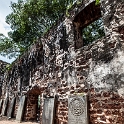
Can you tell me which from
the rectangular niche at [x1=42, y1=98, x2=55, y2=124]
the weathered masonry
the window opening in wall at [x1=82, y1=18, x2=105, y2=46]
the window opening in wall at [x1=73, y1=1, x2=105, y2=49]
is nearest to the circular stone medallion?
the weathered masonry

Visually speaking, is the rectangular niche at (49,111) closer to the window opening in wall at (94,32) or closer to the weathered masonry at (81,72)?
the weathered masonry at (81,72)

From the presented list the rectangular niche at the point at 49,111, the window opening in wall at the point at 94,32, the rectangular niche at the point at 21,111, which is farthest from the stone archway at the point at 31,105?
the window opening in wall at the point at 94,32

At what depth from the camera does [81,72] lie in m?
4.05

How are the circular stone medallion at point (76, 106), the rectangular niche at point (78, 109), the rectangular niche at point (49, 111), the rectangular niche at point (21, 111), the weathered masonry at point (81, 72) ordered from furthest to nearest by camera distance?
the rectangular niche at point (21, 111) → the rectangular niche at point (49, 111) → the circular stone medallion at point (76, 106) → the rectangular niche at point (78, 109) → the weathered masonry at point (81, 72)

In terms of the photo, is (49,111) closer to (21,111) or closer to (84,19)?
(21,111)

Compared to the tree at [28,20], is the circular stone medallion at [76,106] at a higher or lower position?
lower

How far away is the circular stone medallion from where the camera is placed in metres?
3.65

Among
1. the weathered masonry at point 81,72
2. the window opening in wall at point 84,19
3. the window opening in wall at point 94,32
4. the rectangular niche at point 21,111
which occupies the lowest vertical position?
the rectangular niche at point 21,111

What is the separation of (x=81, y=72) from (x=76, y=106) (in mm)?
886

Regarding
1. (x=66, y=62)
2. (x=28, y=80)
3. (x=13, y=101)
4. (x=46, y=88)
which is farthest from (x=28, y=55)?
(x=66, y=62)

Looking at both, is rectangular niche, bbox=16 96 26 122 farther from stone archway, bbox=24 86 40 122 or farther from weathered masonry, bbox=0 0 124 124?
stone archway, bbox=24 86 40 122

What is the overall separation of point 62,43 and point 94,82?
2.06 meters

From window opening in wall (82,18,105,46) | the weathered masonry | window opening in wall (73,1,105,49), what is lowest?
the weathered masonry

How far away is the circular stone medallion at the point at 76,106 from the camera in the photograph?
3650 mm
